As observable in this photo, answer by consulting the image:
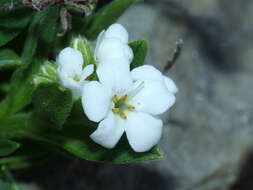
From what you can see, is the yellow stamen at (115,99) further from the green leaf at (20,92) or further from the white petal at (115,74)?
the green leaf at (20,92)

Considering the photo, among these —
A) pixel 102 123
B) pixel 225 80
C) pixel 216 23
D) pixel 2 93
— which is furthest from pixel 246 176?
pixel 102 123

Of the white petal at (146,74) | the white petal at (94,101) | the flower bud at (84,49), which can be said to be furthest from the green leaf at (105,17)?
the white petal at (94,101)

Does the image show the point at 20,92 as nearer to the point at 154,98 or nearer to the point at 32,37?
the point at 32,37

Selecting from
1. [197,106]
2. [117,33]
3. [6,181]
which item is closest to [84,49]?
[117,33]

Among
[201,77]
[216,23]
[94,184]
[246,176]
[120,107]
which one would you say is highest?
[120,107]

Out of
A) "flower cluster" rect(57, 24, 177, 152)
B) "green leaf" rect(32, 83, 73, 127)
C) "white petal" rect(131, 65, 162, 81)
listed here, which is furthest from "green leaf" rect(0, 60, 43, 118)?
"white petal" rect(131, 65, 162, 81)

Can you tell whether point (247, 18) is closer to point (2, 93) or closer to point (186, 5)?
point (186, 5)

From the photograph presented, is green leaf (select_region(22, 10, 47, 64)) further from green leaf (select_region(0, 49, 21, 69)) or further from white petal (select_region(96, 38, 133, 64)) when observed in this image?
white petal (select_region(96, 38, 133, 64))
